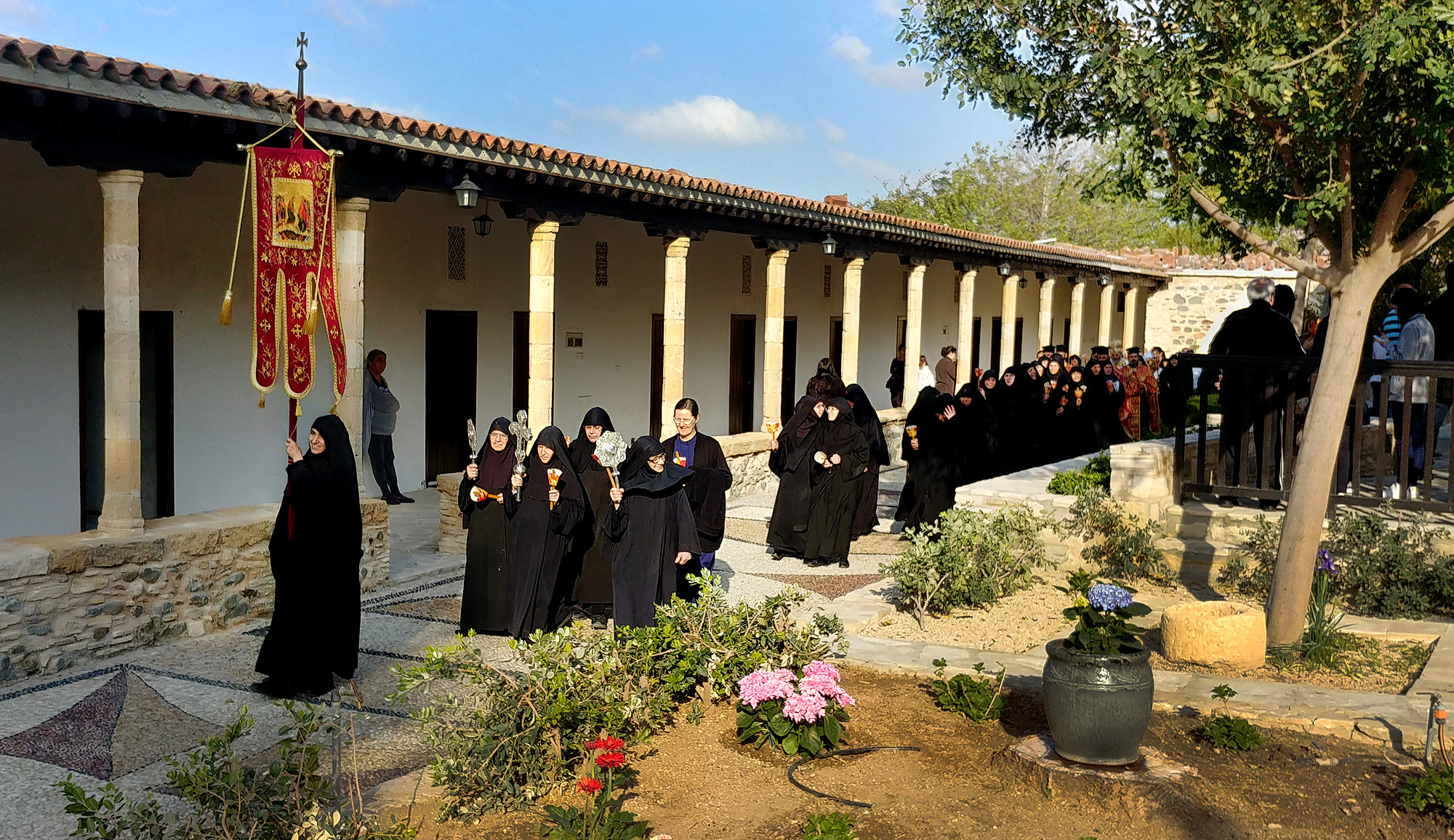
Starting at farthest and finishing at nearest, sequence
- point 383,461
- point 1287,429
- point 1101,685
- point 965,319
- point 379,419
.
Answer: point 965,319
point 383,461
point 379,419
point 1287,429
point 1101,685

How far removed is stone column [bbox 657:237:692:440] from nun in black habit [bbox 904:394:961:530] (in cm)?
278

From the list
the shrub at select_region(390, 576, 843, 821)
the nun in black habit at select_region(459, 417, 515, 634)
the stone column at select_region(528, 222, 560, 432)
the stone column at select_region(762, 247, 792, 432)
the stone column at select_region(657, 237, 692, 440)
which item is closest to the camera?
the shrub at select_region(390, 576, 843, 821)

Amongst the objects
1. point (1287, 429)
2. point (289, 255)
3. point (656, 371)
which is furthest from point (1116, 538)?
point (656, 371)

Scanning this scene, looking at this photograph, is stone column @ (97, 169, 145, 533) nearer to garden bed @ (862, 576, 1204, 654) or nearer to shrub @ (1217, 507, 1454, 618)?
garden bed @ (862, 576, 1204, 654)

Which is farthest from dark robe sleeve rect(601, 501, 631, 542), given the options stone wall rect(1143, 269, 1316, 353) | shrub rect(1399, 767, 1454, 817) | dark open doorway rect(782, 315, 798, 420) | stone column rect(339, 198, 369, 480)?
stone wall rect(1143, 269, 1316, 353)

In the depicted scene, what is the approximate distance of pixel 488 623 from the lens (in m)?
7.35

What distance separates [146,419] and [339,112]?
10.3 feet

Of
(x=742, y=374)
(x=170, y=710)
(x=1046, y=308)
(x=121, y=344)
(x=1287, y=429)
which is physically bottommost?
(x=170, y=710)

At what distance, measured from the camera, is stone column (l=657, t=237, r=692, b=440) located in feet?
40.9

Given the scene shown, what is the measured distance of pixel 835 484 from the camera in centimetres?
995

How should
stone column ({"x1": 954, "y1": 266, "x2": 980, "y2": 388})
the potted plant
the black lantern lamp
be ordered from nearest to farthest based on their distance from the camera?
1. the potted plant
2. the black lantern lamp
3. stone column ({"x1": 954, "y1": 266, "x2": 980, "y2": 388})

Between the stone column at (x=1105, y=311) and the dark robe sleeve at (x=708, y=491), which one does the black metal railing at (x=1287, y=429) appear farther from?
the stone column at (x=1105, y=311)

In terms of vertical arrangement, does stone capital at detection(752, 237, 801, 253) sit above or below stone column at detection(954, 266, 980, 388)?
above

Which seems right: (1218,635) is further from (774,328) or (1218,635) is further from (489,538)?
(774,328)
